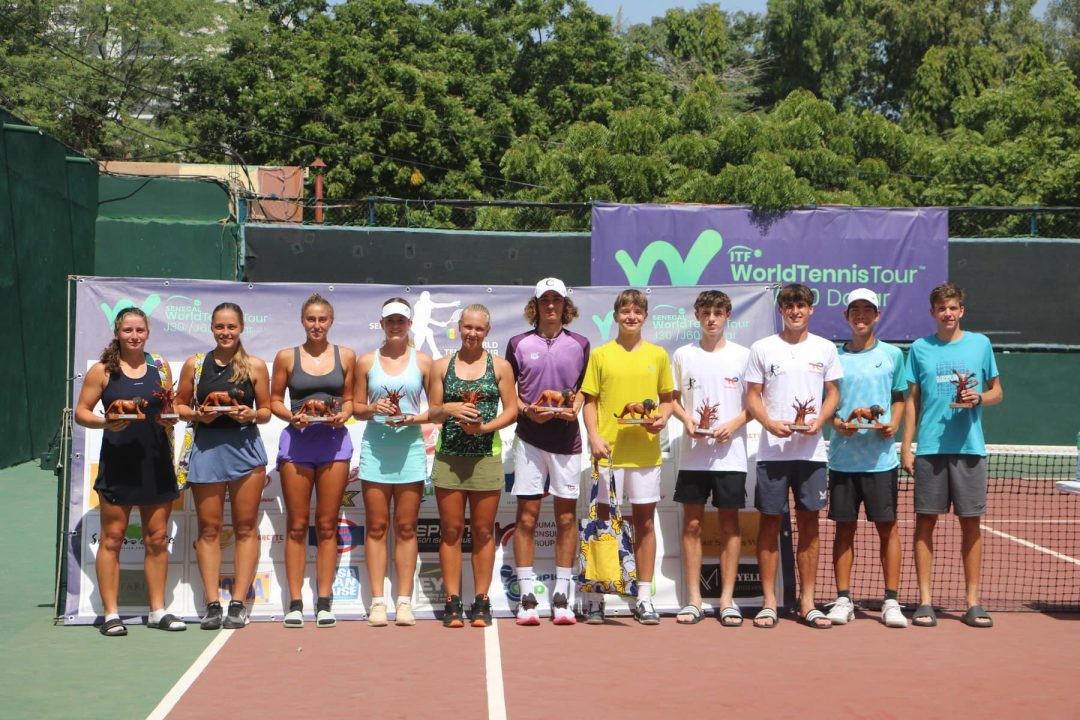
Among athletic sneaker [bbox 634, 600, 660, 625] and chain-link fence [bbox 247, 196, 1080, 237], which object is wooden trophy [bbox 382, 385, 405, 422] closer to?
athletic sneaker [bbox 634, 600, 660, 625]

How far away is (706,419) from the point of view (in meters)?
7.41

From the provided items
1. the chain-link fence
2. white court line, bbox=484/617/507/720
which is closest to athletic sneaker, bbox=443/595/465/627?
white court line, bbox=484/617/507/720

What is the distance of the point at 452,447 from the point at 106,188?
1357 centimetres

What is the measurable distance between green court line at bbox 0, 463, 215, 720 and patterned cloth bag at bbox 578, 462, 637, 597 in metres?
→ 2.19

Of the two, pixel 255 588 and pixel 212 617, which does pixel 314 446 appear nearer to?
pixel 255 588

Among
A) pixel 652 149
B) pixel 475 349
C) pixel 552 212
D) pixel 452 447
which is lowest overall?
pixel 452 447

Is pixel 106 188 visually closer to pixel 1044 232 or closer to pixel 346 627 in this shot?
pixel 346 627

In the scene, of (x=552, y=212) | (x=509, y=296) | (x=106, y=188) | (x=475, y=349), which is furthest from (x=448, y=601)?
(x=106, y=188)

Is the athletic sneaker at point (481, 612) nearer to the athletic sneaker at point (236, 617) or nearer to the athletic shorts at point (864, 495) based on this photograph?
the athletic sneaker at point (236, 617)

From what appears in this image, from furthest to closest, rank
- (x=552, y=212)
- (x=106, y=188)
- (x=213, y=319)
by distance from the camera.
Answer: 1. (x=106, y=188)
2. (x=552, y=212)
3. (x=213, y=319)

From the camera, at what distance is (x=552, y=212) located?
56.5 ft

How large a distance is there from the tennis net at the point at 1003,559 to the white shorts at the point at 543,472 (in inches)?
81.9

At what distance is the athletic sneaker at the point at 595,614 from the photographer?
7418 mm

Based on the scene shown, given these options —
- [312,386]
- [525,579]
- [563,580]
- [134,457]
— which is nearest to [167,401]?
[134,457]
